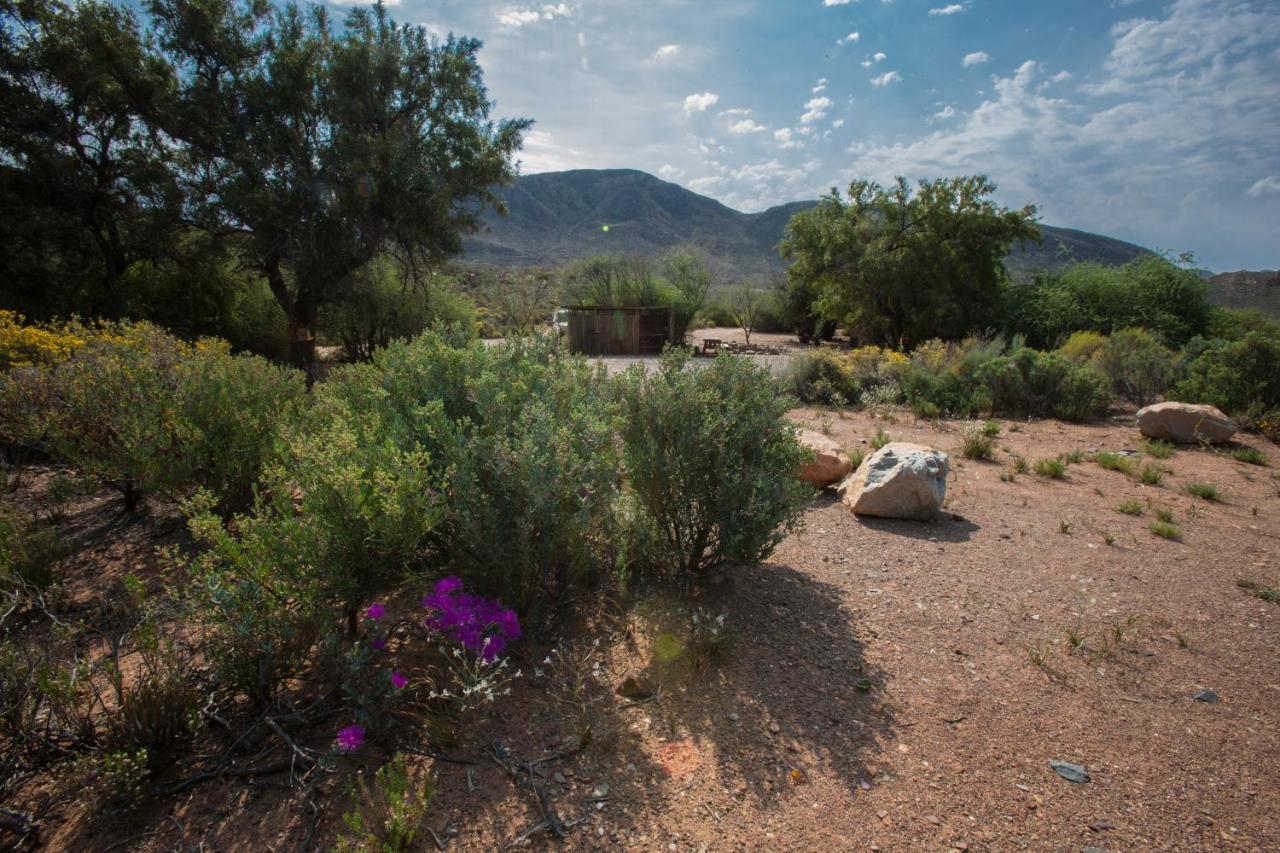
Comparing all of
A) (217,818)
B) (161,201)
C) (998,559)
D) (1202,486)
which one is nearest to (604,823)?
(217,818)

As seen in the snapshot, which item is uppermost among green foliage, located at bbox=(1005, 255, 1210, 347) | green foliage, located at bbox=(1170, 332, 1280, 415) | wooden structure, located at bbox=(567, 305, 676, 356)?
green foliage, located at bbox=(1005, 255, 1210, 347)

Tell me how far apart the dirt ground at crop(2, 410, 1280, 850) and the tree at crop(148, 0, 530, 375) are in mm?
9084

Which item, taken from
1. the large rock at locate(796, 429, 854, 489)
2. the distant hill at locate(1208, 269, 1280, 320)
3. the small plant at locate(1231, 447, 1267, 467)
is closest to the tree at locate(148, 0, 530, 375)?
the large rock at locate(796, 429, 854, 489)

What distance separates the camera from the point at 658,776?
2.23m

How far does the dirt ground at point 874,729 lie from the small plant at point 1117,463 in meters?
2.50

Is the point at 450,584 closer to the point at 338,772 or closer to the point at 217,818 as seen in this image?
the point at 338,772

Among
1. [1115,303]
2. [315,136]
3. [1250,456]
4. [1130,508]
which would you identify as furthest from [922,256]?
[315,136]

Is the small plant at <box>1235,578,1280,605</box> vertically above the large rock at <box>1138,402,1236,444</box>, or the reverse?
the large rock at <box>1138,402,1236,444</box>

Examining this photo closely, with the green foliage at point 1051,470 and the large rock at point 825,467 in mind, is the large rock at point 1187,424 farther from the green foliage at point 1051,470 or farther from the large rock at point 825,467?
the large rock at point 825,467

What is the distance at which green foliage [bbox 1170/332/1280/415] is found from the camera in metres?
8.65

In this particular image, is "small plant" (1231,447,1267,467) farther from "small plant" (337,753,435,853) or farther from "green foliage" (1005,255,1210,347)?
"small plant" (337,753,435,853)

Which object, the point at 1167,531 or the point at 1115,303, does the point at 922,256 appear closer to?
the point at 1115,303

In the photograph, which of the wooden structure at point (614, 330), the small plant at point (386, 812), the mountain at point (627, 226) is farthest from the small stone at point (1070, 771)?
the mountain at point (627, 226)

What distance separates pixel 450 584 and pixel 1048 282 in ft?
69.6
